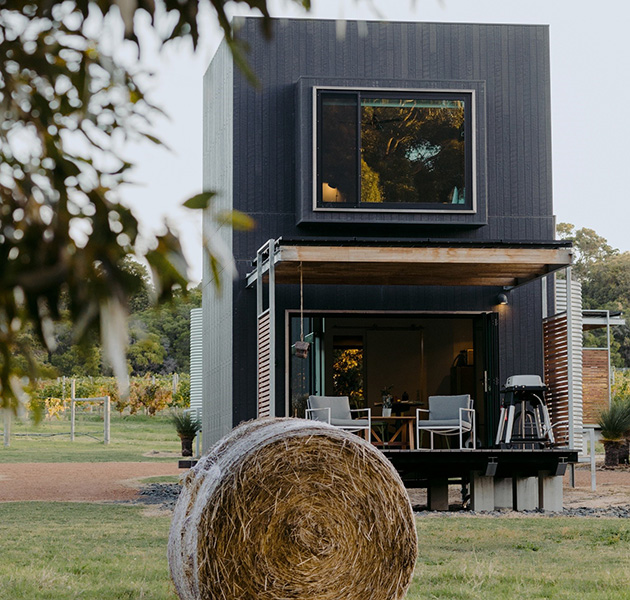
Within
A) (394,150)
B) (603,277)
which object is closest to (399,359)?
(394,150)

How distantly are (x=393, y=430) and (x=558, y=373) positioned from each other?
12.5 feet

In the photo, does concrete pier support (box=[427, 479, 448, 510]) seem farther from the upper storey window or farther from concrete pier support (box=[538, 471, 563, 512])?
the upper storey window

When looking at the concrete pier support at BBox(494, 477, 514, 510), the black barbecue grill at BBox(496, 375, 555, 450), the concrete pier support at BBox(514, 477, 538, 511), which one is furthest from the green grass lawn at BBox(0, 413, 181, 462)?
the concrete pier support at BBox(514, 477, 538, 511)

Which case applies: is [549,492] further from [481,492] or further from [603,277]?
[603,277]

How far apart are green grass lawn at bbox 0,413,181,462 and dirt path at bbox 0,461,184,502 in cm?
154

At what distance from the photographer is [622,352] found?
136 ft

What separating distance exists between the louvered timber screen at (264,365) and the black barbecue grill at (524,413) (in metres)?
2.62

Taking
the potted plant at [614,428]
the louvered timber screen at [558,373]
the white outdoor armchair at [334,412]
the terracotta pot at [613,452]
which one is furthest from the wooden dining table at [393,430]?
the terracotta pot at [613,452]

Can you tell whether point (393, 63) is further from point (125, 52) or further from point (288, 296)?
point (125, 52)

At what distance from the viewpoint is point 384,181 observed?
12789mm

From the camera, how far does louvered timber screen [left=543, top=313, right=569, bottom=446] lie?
1188cm

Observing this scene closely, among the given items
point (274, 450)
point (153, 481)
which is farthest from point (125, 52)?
point (153, 481)

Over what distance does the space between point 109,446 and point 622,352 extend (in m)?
24.3

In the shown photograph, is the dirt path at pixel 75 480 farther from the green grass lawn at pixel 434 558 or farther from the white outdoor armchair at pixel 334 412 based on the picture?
the white outdoor armchair at pixel 334 412
